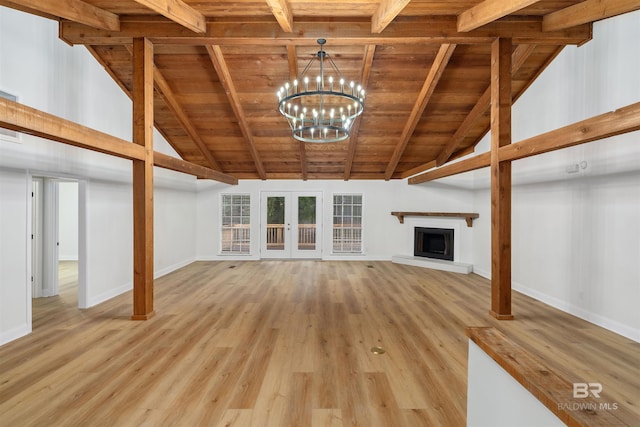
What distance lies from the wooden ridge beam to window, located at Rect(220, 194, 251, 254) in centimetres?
516

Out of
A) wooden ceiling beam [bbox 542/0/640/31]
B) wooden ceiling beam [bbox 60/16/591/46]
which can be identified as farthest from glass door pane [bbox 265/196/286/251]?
wooden ceiling beam [bbox 542/0/640/31]

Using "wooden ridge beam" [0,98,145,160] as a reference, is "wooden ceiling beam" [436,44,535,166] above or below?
above

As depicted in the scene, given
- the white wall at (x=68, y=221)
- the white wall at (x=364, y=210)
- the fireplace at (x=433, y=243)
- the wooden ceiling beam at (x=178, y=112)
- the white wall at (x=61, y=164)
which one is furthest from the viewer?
the white wall at (x=364, y=210)

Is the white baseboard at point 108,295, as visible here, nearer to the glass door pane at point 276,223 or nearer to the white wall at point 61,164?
the white wall at point 61,164

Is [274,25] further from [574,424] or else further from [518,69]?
[574,424]

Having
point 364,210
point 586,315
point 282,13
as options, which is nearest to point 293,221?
point 364,210

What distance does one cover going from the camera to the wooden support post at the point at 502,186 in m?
3.97

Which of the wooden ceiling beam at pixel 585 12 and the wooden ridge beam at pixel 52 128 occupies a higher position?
the wooden ceiling beam at pixel 585 12

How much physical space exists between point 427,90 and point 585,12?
79.0 inches

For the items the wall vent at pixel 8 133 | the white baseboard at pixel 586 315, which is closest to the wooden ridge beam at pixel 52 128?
the wall vent at pixel 8 133

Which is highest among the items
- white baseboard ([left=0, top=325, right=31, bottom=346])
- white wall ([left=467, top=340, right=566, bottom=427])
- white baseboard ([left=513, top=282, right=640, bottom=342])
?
white wall ([left=467, top=340, right=566, bottom=427])

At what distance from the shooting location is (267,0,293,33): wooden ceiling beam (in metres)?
3.04

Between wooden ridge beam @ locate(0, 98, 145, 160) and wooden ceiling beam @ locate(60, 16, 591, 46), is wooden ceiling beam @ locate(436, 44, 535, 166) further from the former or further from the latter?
wooden ridge beam @ locate(0, 98, 145, 160)

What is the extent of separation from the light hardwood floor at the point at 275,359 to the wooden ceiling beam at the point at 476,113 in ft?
10.6
